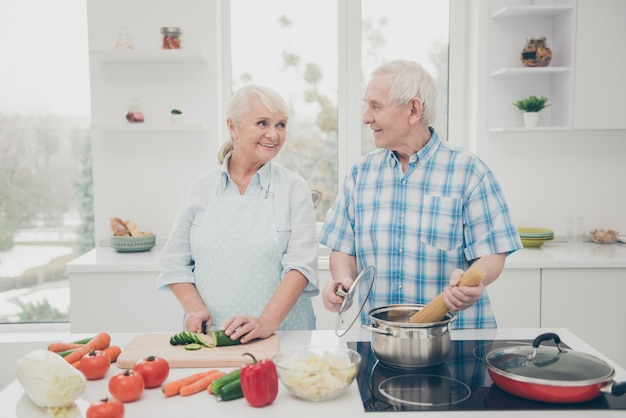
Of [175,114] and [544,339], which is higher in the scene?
[175,114]

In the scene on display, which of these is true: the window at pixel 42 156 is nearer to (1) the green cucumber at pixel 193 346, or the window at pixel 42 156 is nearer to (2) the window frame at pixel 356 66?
(2) the window frame at pixel 356 66

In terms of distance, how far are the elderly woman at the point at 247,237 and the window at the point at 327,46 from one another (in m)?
1.75

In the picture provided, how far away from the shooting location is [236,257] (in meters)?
2.08

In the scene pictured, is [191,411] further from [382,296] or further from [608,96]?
[608,96]

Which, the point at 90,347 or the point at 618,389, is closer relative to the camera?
the point at 618,389

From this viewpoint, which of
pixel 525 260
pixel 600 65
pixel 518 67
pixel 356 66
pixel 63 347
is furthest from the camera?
pixel 356 66

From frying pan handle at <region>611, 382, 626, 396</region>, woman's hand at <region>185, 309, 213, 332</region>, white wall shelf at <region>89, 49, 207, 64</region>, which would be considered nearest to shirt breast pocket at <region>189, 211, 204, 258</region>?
woman's hand at <region>185, 309, 213, 332</region>

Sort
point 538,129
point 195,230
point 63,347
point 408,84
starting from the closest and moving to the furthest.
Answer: point 63,347, point 408,84, point 195,230, point 538,129

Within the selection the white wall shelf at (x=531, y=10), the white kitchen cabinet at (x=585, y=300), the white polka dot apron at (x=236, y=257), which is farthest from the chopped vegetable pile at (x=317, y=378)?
the white wall shelf at (x=531, y=10)

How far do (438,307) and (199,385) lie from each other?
1.99 ft

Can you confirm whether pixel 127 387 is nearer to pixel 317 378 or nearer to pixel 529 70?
pixel 317 378

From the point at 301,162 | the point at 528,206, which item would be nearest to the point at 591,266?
the point at 528,206

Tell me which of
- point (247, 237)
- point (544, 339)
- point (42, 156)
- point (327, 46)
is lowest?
point (544, 339)

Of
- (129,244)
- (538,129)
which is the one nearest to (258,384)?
(129,244)
